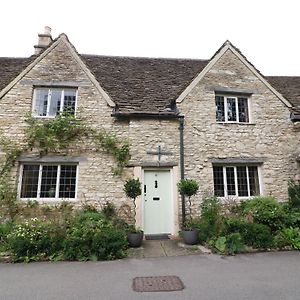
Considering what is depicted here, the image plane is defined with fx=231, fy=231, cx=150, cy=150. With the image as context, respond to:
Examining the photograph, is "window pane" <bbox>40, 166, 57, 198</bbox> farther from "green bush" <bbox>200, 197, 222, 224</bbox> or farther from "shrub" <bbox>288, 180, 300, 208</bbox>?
"shrub" <bbox>288, 180, 300, 208</bbox>

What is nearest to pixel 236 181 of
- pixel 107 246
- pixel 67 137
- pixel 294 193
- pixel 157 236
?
pixel 294 193

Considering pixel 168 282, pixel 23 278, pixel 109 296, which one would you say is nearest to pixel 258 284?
pixel 168 282

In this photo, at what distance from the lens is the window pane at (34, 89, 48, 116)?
986cm

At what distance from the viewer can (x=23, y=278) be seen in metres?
5.16

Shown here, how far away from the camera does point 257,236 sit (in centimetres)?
719

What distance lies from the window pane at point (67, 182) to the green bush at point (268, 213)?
22.2 feet

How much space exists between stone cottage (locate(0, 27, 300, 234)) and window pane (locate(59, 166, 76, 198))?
0.04 metres

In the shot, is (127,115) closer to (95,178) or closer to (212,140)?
(95,178)

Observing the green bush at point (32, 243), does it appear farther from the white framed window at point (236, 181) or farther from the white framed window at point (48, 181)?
the white framed window at point (236, 181)

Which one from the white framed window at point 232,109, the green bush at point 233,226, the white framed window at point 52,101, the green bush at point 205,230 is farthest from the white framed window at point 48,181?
the white framed window at point 232,109

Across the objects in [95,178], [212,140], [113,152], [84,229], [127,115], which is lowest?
[84,229]

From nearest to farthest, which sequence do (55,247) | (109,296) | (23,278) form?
(109,296) → (23,278) → (55,247)

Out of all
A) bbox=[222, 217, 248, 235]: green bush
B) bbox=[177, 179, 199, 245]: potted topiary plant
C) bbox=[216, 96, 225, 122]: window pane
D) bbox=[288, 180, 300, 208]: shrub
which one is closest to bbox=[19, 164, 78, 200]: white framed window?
bbox=[177, 179, 199, 245]: potted topiary plant

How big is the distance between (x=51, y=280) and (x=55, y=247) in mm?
1691
